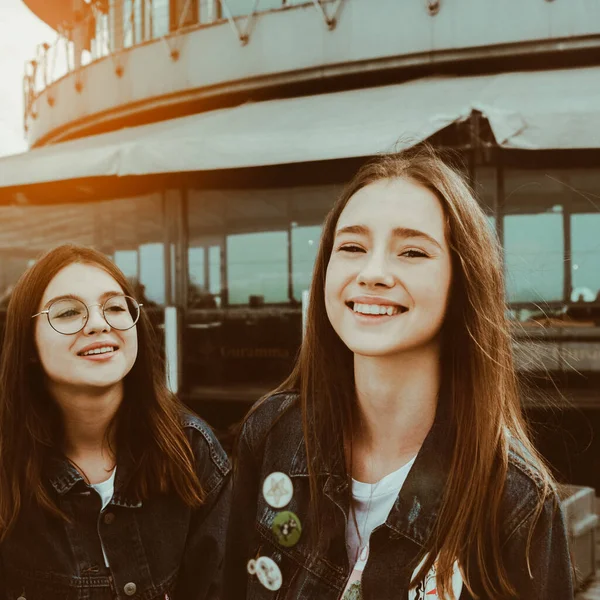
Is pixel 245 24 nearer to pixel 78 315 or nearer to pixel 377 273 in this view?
pixel 78 315

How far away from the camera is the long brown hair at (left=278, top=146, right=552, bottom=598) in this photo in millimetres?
1182

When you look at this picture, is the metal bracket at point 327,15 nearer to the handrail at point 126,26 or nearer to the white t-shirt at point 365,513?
the handrail at point 126,26

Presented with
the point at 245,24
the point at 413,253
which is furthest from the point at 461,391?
the point at 245,24

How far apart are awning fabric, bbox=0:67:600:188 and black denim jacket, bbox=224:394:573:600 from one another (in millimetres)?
1999

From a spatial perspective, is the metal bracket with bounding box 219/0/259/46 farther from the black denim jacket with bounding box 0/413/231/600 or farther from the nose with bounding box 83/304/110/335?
the black denim jacket with bounding box 0/413/231/600

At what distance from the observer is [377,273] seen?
1224 mm

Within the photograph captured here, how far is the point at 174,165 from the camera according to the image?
4.13 metres

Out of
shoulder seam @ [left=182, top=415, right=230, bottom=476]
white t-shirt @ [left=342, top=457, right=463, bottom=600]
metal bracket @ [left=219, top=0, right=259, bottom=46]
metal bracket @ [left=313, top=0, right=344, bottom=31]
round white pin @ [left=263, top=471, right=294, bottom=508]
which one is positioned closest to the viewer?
white t-shirt @ [left=342, top=457, right=463, bottom=600]

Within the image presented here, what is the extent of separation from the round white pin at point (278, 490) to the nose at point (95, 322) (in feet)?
1.94

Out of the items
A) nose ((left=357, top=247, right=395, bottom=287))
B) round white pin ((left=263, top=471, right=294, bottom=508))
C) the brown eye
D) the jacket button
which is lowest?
the jacket button

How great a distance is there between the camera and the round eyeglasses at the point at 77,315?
5.49ft

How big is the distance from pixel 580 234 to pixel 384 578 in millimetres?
4350

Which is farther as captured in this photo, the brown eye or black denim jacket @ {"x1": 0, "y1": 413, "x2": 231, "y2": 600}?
black denim jacket @ {"x1": 0, "y1": 413, "x2": 231, "y2": 600}

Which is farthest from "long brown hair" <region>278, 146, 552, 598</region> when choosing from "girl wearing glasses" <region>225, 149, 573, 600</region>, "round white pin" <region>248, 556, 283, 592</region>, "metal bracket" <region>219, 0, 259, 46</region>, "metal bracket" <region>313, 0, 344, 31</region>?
"metal bracket" <region>219, 0, 259, 46</region>
